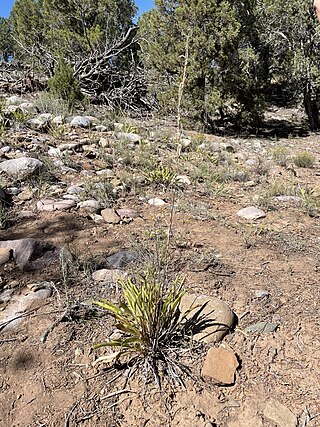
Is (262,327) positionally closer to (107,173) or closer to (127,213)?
(127,213)

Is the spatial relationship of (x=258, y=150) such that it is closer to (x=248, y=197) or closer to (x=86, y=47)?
(x=248, y=197)

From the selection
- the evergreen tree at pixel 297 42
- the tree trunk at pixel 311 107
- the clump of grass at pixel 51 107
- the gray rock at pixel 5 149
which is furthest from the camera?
the tree trunk at pixel 311 107

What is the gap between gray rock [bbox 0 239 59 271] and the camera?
2.31m

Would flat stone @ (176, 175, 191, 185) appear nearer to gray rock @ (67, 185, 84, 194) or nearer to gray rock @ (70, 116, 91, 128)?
gray rock @ (67, 185, 84, 194)

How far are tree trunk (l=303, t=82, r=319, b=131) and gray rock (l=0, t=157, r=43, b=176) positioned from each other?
8719mm

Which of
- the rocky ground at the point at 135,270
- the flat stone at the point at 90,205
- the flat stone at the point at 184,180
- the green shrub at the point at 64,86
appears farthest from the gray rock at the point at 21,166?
the green shrub at the point at 64,86

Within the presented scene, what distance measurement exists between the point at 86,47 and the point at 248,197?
746 centimetres

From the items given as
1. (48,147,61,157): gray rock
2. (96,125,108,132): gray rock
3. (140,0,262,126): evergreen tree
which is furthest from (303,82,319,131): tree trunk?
(48,147,61,157): gray rock

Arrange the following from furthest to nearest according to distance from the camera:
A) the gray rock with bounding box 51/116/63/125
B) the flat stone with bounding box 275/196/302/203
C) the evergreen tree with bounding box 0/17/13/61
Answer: the evergreen tree with bounding box 0/17/13/61
the gray rock with bounding box 51/116/63/125
the flat stone with bounding box 275/196/302/203

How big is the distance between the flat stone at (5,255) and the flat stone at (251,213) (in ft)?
7.02

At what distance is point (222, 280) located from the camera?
2.22 metres

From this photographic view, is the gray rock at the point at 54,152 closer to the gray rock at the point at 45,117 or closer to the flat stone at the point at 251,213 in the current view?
the gray rock at the point at 45,117

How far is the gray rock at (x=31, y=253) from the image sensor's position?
7.59 ft

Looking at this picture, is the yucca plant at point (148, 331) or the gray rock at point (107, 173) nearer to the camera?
the yucca plant at point (148, 331)
